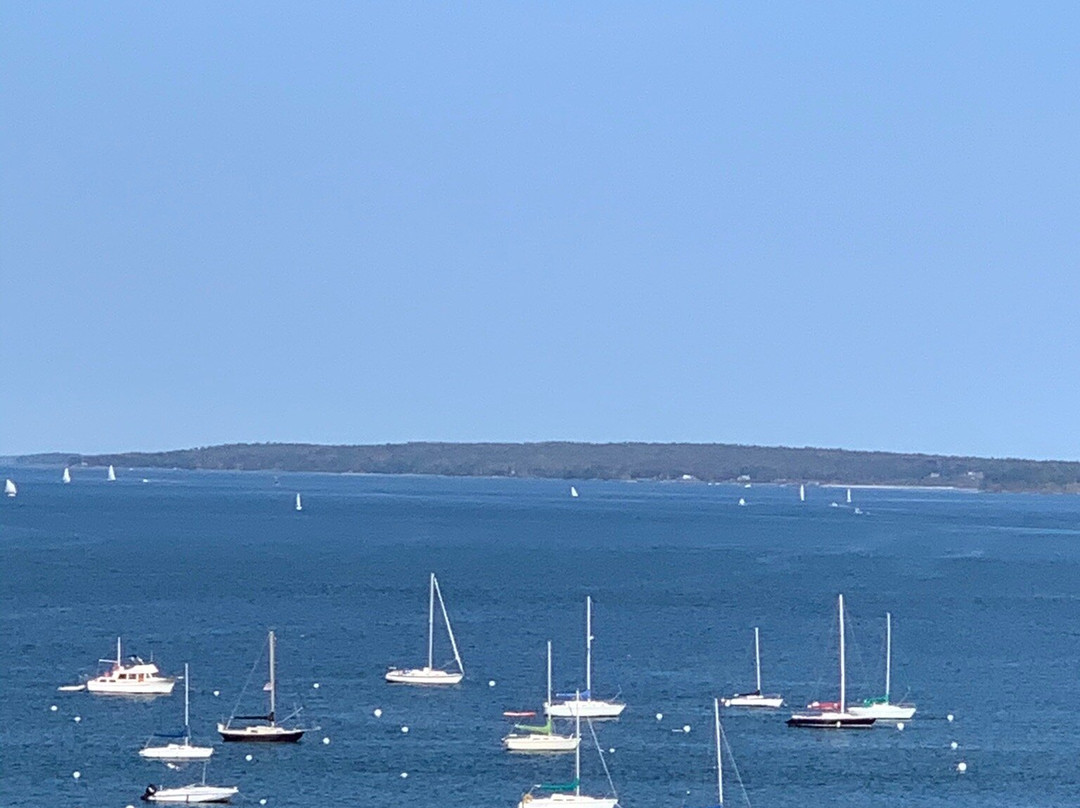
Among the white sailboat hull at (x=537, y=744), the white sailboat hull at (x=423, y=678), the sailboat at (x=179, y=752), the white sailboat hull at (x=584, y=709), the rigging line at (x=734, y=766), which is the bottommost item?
the rigging line at (x=734, y=766)

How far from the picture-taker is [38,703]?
73688 millimetres

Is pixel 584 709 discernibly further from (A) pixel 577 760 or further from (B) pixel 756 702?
(A) pixel 577 760

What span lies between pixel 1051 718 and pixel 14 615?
182 feet

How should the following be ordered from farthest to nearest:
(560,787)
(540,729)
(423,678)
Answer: (423,678)
(540,729)
(560,787)

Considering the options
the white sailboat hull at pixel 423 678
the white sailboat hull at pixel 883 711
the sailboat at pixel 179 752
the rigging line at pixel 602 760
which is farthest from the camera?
the white sailboat hull at pixel 423 678

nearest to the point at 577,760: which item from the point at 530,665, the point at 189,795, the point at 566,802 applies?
the point at 566,802

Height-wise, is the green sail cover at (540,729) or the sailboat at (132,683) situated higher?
the sailboat at (132,683)

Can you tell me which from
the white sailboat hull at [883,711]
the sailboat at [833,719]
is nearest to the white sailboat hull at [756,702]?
the sailboat at [833,719]

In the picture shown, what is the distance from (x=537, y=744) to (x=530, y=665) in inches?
785

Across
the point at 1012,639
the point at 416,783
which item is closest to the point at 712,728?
the point at 416,783

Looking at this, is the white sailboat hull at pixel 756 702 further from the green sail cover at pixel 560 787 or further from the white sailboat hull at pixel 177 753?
the white sailboat hull at pixel 177 753

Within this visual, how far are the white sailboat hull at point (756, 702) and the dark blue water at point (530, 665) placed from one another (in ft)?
4.87

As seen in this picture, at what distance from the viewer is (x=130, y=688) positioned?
77000 millimetres

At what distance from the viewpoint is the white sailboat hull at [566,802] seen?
5689 cm
